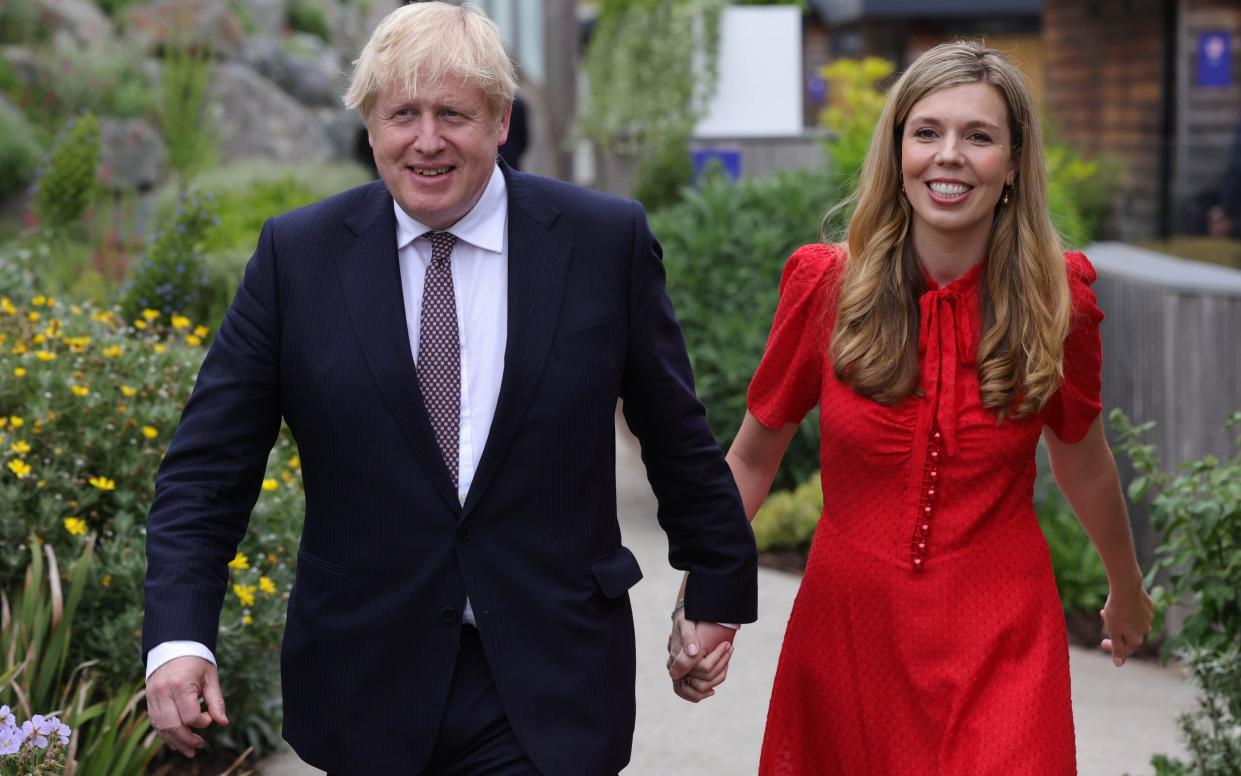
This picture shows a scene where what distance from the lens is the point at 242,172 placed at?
15.1 meters

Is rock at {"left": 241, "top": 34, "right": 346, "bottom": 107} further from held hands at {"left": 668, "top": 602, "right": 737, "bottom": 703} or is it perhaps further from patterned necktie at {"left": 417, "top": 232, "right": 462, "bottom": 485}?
patterned necktie at {"left": 417, "top": 232, "right": 462, "bottom": 485}

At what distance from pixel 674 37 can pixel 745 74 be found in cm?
81

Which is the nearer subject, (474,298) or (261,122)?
(474,298)

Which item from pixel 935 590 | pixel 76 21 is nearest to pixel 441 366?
pixel 935 590

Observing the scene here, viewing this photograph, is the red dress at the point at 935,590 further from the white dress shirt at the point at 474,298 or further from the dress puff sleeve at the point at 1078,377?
the white dress shirt at the point at 474,298

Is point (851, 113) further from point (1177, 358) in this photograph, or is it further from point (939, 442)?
point (939, 442)

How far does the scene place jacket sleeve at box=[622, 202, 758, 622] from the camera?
3.20 metres

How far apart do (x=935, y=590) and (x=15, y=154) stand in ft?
44.3

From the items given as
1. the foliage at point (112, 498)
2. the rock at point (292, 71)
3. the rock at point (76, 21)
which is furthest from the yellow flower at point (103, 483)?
the rock at point (292, 71)

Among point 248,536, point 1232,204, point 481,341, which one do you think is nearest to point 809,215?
point 1232,204

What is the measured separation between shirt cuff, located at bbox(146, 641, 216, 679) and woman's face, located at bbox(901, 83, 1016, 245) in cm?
158

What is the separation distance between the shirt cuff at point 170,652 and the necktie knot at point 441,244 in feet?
2.47

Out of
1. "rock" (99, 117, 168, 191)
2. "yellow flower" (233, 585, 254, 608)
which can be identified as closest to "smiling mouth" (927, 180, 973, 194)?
"yellow flower" (233, 585, 254, 608)

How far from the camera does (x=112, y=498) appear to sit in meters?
5.04
